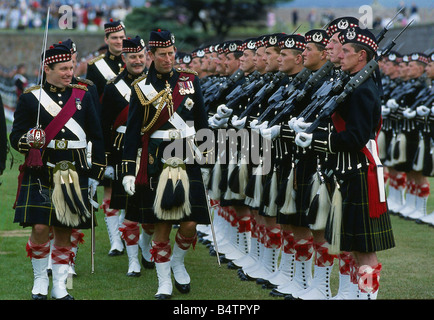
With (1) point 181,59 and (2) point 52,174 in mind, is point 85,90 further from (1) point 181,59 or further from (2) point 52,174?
(1) point 181,59

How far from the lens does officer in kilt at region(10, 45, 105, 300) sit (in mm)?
6801

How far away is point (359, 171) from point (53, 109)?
2649mm

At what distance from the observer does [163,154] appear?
23.3 feet

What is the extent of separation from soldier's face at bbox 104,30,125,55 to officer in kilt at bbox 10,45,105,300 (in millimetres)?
2179

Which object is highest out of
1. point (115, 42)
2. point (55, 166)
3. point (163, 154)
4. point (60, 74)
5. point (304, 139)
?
point (115, 42)

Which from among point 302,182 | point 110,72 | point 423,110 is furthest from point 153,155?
point 423,110

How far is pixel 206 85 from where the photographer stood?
1039 centimetres

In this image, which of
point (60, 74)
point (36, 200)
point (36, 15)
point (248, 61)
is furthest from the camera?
point (36, 15)

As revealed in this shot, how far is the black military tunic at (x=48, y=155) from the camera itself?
6785 mm

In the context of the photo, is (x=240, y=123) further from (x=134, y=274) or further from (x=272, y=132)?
(x=134, y=274)

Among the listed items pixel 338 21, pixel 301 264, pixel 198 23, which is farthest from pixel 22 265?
pixel 198 23

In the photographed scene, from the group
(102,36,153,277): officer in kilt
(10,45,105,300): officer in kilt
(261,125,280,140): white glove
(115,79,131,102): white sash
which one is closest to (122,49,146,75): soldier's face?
(102,36,153,277): officer in kilt

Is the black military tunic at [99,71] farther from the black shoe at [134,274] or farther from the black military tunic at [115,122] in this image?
the black shoe at [134,274]

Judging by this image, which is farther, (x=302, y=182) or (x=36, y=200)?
(x=302, y=182)
